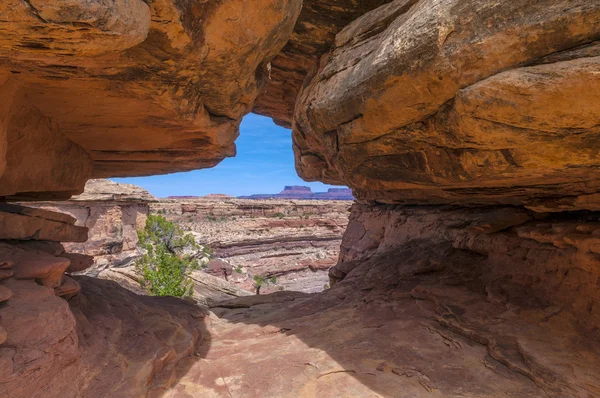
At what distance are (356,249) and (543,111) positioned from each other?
26.2 ft

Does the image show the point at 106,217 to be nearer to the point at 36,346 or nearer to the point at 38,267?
the point at 38,267

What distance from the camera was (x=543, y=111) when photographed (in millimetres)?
2881

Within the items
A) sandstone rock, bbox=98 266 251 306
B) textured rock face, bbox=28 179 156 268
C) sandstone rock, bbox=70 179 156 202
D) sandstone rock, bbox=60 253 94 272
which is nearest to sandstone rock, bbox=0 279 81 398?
sandstone rock, bbox=60 253 94 272

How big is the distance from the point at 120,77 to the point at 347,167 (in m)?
3.55

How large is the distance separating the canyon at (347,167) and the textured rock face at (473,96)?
2cm

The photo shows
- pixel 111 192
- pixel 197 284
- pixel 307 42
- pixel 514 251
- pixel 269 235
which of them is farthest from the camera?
pixel 269 235

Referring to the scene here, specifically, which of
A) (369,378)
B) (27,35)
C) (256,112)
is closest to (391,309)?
(369,378)

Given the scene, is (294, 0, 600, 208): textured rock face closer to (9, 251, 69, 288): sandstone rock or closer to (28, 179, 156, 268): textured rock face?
(9, 251, 69, 288): sandstone rock

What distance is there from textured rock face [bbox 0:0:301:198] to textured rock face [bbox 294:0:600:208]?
4.61 ft

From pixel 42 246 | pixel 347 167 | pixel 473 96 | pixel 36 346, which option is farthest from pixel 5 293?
pixel 473 96

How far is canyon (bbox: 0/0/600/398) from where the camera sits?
2.92 metres

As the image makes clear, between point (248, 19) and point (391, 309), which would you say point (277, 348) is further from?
point (248, 19)

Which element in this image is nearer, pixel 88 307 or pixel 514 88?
pixel 514 88

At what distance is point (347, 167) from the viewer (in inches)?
227
